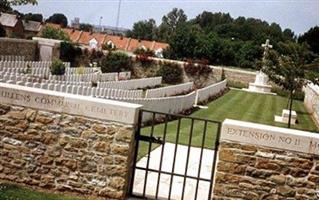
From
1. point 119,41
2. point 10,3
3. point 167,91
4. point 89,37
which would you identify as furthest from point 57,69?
point 89,37

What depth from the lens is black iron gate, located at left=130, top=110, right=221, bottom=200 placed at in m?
7.64

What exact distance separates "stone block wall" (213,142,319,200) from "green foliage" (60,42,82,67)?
34141 mm

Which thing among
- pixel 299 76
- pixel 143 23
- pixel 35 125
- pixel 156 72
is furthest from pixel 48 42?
pixel 143 23

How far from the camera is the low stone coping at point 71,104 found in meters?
7.52

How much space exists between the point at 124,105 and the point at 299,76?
15.2 meters

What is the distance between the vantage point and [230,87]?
138 feet

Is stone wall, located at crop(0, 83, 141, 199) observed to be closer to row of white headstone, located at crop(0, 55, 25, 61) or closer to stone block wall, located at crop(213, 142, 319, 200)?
stone block wall, located at crop(213, 142, 319, 200)

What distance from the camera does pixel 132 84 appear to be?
28.2 m

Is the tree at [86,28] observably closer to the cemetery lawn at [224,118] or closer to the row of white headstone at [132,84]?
the row of white headstone at [132,84]

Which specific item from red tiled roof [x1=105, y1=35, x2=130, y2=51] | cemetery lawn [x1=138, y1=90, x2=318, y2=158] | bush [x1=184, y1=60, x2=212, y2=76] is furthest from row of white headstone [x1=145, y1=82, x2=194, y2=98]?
red tiled roof [x1=105, y1=35, x2=130, y2=51]

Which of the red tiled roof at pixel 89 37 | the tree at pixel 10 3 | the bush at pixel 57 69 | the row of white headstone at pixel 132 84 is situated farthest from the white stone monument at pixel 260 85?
the red tiled roof at pixel 89 37

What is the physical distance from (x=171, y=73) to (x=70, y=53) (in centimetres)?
854

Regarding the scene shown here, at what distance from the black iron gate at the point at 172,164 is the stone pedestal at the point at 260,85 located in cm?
2557

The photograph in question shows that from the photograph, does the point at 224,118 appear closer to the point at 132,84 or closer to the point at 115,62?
the point at 132,84
